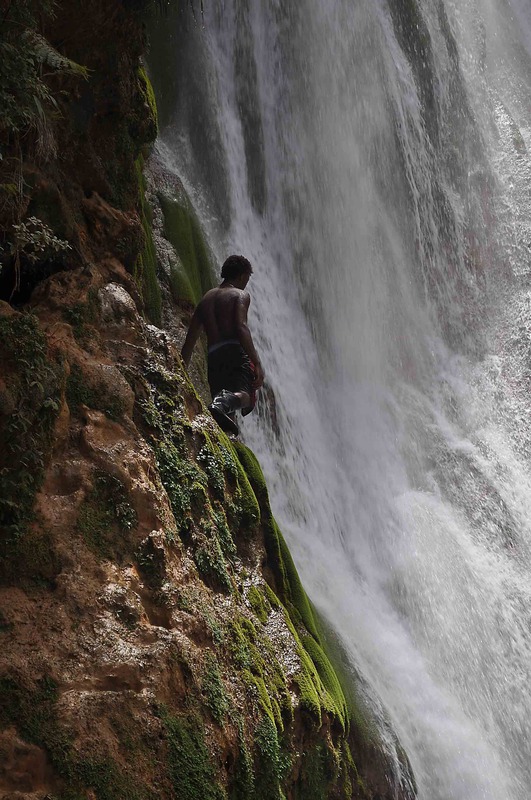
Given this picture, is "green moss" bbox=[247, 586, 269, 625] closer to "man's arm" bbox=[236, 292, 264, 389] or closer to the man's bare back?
"man's arm" bbox=[236, 292, 264, 389]

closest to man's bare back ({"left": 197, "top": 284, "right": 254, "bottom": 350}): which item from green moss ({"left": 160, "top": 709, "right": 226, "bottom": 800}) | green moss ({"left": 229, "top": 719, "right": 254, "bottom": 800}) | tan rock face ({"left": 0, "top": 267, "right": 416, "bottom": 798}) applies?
tan rock face ({"left": 0, "top": 267, "right": 416, "bottom": 798})

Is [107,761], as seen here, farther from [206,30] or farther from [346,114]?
[346,114]

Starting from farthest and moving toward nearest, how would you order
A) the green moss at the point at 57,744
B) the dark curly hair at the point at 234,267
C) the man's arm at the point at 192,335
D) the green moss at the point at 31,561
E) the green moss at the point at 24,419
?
the dark curly hair at the point at 234,267, the man's arm at the point at 192,335, the green moss at the point at 24,419, the green moss at the point at 31,561, the green moss at the point at 57,744

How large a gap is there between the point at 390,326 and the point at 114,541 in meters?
13.2

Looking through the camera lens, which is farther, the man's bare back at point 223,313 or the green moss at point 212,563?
the man's bare back at point 223,313

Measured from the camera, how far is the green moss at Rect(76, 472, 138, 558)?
378 cm

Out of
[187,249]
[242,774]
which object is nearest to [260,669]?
[242,774]

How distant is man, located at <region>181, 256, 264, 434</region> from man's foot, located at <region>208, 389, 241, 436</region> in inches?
1.0

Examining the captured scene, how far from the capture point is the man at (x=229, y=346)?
6.47 m

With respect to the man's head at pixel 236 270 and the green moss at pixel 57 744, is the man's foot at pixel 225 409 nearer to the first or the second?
the man's head at pixel 236 270

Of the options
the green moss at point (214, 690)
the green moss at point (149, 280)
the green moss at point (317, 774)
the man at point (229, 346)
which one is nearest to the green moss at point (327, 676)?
the green moss at point (317, 774)

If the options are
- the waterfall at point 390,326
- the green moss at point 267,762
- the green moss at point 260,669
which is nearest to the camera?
the green moss at point 267,762

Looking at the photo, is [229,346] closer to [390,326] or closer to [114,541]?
[114,541]

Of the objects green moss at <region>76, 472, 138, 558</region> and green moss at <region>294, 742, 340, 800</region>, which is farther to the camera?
green moss at <region>294, 742, 340, 800</region>
